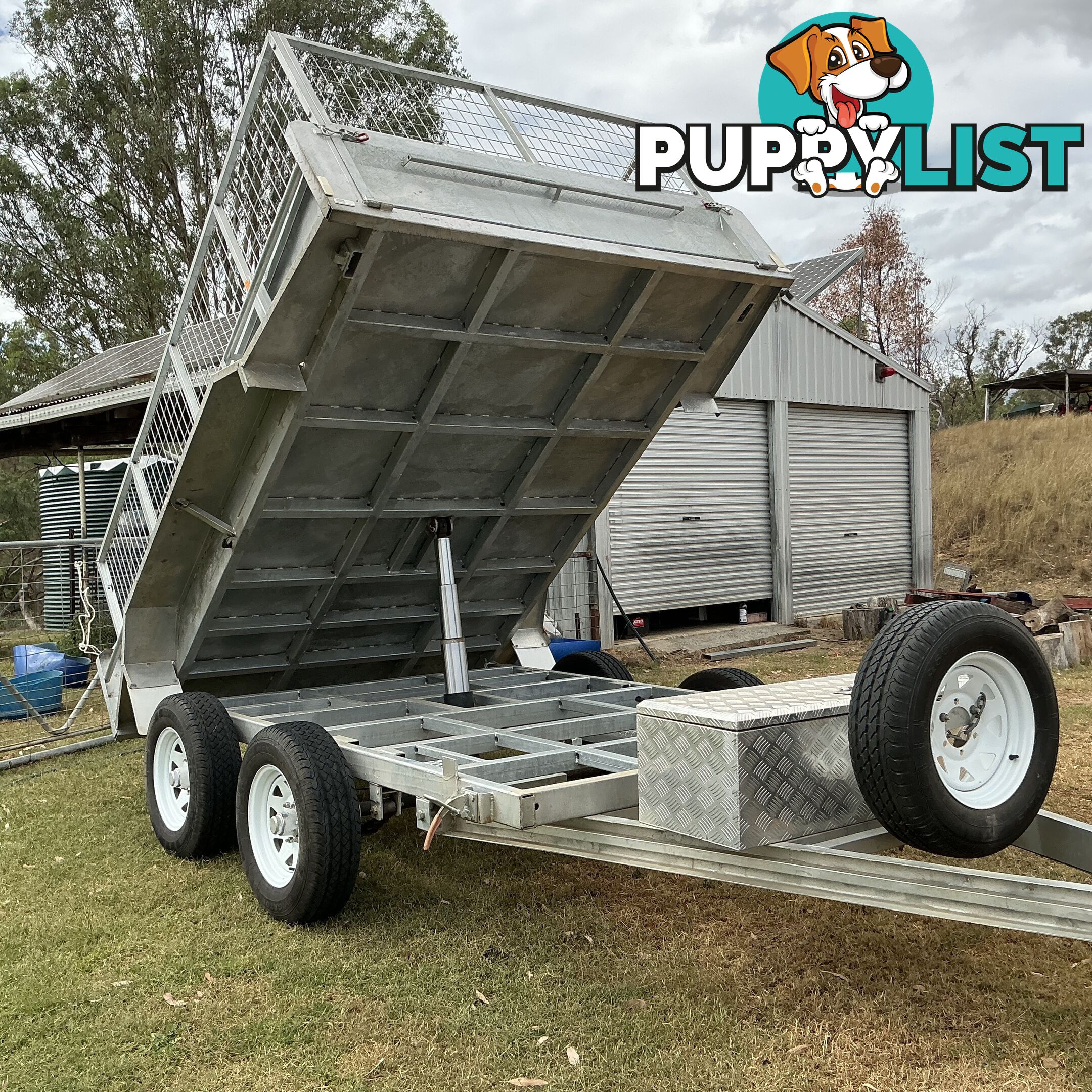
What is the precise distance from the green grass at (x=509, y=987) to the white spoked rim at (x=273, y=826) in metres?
0.27

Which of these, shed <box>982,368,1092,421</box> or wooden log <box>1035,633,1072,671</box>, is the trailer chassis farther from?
shed <box>982,368,1092,421</box>

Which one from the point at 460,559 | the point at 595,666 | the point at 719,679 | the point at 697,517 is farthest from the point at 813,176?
the point at 719,679

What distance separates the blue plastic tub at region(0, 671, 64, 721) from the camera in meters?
9.31

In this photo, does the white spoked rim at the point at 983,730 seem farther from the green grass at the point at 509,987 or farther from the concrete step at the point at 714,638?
the concrete step at the point at 714,638

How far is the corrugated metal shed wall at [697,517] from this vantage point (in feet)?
44.8

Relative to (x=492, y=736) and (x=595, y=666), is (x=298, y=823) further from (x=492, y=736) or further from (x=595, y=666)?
(x=595, y=666)

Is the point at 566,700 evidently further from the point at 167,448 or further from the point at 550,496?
the point at 167,448

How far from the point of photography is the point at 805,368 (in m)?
15.3

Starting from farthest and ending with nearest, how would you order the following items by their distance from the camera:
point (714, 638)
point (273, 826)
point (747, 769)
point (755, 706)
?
1. point (714, 638)
2. point (273, 826)
3. point (755, 706)
4. point (747, 769)

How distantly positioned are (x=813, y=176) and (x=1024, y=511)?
43.0 ft

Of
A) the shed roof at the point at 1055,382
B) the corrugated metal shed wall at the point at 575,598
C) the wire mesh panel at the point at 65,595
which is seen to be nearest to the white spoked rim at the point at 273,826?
the wire mesh panel at the point at 65,595

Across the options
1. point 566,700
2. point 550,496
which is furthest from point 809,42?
point 566,700

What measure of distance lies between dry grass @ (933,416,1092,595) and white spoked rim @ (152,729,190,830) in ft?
57.0

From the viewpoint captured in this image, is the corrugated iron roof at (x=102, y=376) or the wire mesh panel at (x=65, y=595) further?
the corrugated iron roof at (x=102, y=376)
